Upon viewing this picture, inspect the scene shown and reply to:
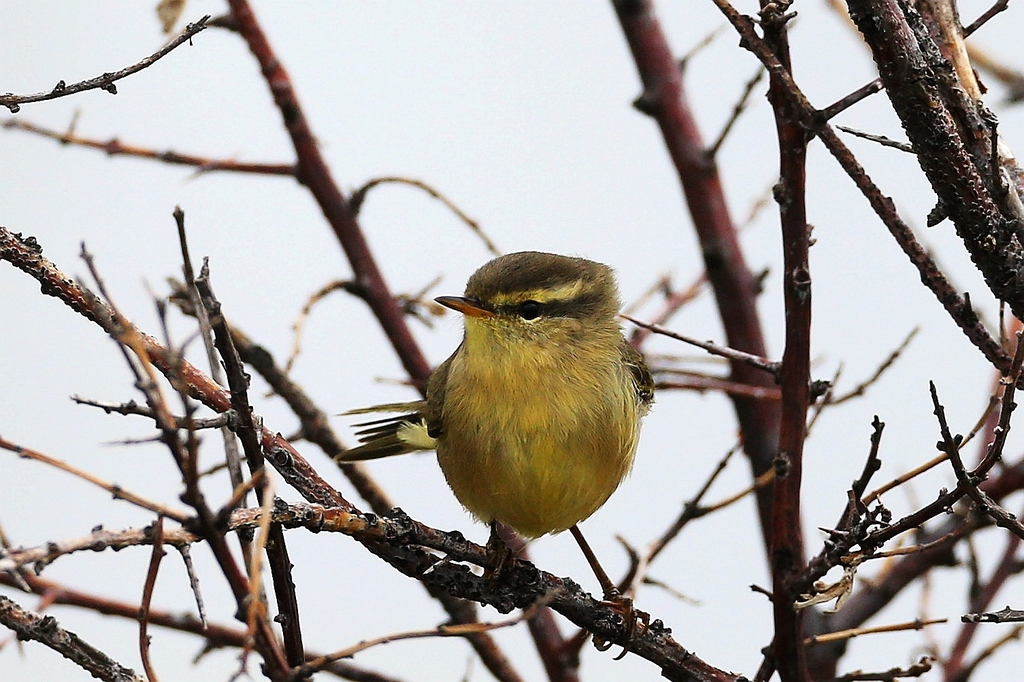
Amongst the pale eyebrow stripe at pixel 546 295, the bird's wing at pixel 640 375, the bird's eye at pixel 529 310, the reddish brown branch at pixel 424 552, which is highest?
the pale eyebrow stripe at pixel 546 295

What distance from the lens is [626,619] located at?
2.51m

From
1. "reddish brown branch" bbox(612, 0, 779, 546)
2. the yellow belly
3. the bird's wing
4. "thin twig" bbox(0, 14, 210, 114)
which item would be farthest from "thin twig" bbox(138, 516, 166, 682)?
"reddish brown branch" bbox(612, 0, 779, 546)

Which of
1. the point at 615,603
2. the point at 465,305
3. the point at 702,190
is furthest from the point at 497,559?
the point at 702,190

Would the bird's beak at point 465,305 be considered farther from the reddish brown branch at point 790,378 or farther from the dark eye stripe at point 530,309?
the reddish brown branch at point 790,378

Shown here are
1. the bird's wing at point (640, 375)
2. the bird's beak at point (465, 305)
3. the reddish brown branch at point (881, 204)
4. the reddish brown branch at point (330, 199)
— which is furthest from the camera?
the reddish brown branch at point (330, 199)

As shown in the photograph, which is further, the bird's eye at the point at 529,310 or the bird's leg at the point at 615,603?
the bird's eye at the point at 529,310

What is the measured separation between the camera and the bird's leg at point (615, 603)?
244 cm

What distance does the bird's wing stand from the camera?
11.1 ft

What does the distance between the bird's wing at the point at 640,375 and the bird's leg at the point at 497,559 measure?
2.34 feet

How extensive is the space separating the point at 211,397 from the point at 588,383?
1.24 metres

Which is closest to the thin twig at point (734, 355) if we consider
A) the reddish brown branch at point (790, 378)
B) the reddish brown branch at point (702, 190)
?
the reddish brown branch at point (790, 378)

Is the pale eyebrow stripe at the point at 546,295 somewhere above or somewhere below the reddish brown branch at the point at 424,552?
above

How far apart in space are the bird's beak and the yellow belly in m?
0.16

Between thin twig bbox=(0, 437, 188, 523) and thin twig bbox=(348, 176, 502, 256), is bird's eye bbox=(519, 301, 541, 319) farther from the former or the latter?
thin twig bbox=(0, 437, 188, 523)
